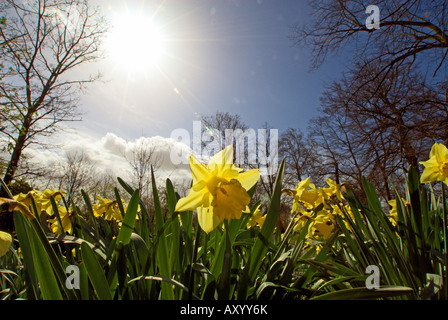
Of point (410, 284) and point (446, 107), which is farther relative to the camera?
point (446, 107)

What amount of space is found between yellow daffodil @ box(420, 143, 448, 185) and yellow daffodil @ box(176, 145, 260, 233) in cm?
125

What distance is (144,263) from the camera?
3.14 ft

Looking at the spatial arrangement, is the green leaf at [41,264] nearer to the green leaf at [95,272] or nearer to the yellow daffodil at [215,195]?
the green leaf at [95,272]

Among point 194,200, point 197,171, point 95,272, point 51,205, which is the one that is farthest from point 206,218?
point 51,205

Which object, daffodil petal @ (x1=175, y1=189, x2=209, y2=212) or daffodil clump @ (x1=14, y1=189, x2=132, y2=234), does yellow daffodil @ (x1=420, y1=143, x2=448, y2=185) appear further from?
daffodil clump @ (x1=14, y1=189, x2=132, y2=234)

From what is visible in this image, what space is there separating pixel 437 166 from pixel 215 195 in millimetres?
1443

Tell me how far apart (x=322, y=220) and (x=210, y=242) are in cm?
87

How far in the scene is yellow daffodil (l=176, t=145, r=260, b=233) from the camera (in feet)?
2.82

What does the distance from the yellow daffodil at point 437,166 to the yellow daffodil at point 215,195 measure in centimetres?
125

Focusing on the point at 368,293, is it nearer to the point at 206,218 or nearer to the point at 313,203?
the point at 206,218

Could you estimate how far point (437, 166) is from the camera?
1423 mm

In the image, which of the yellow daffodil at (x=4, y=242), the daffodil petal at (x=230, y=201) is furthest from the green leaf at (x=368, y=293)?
the yellow daffodil at (x=4, y=242)
